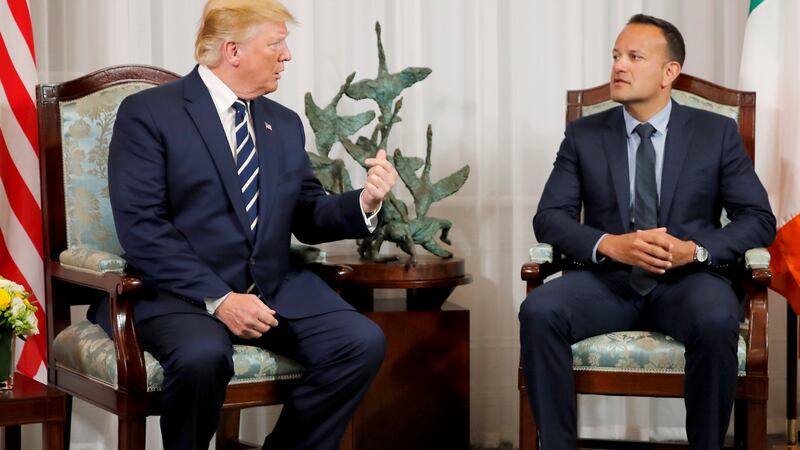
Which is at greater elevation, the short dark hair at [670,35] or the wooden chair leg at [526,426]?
the short dark hair at [670,35]

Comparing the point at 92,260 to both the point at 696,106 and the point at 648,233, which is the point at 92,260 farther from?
the point at 696,106

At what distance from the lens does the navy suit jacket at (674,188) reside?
132 inches

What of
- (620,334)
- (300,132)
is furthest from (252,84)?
(620,334)

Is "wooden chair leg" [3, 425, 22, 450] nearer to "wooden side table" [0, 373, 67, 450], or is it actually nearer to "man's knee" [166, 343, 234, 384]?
"wooden side table" [0, 373, 67, 450]

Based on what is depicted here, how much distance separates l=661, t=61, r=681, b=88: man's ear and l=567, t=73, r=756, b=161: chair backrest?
0.43 ft

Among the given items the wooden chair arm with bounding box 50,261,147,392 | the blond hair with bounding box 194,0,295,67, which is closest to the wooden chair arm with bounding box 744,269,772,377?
the blond hair with bounding box 194,0,295,67

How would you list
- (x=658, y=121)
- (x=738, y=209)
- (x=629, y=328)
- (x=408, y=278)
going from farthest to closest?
(x=408, y=278) → (x=658, y=121) → (x=738, y=209) → (x=629, y=328)

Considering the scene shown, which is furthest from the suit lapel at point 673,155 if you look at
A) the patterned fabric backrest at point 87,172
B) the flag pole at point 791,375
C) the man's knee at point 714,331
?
the patterned fabric backrest at point 87,172

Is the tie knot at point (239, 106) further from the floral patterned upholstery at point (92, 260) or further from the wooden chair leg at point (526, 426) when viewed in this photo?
the wooden chair leg at point (526, 426)

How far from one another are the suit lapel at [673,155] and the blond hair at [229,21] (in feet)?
3.92

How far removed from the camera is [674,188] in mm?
3414

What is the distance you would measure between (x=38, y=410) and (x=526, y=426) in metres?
1.31

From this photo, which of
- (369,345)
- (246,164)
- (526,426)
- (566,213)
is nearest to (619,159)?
(566,213)

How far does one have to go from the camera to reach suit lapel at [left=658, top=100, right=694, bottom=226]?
3.41m
